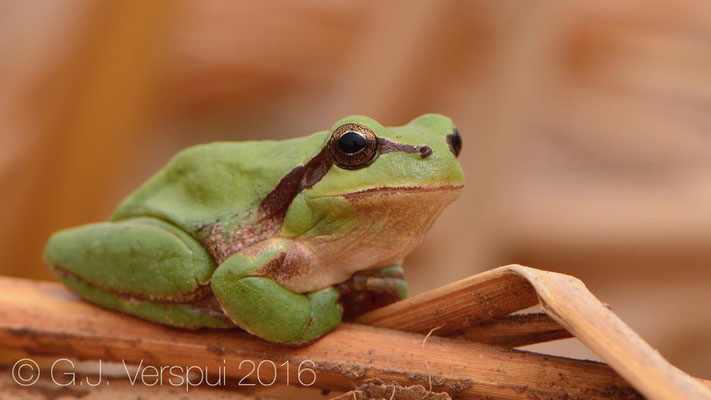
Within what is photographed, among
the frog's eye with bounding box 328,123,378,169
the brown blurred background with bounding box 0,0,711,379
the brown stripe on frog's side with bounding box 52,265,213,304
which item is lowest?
the brown stripe on frog's side with bounding box 52,265,213,304

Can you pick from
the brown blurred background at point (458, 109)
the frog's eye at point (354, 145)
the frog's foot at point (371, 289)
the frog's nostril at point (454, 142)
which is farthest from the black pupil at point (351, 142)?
the brown blurred background at point (458, 109)

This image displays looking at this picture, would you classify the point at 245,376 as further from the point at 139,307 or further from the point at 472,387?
the point at 472,387

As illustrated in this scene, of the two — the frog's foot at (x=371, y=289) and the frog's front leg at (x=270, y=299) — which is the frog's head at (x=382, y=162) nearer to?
the frog's front leg at (x=270, y=299)

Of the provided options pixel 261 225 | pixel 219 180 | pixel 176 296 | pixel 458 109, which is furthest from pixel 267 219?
pixel 458 109

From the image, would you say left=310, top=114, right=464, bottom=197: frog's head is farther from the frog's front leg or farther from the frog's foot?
the frog's foot

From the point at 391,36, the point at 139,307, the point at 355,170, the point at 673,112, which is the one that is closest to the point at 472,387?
the point at 355,170

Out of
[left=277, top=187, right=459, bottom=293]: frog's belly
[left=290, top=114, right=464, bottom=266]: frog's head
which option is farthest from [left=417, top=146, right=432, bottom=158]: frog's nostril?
[left=277, top=187, right=459, bottom=293]: frog's belly
